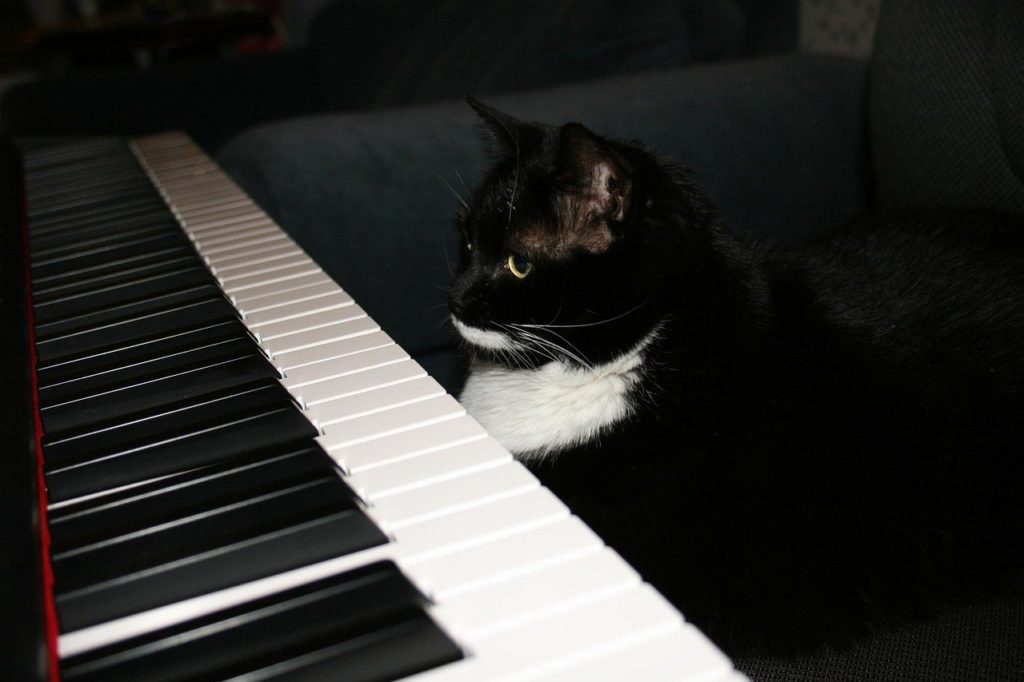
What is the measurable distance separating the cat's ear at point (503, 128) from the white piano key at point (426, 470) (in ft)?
1.92

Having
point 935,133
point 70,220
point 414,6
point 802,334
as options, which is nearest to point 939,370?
point 802,334

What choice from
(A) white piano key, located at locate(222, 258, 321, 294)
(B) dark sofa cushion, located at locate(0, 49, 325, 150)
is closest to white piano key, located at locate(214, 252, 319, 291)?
(A) white piano key, located at locate(222, 258, 321, 294)

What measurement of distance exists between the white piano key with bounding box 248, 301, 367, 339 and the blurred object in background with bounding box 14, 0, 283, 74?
335cm

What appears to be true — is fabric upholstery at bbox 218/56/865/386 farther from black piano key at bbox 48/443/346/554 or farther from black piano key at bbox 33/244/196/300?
black piano key at bbox 48/443/346/554

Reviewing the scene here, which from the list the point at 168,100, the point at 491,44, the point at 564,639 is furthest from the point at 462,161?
the point at 168,100

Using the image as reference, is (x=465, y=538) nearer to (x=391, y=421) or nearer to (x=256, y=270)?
(x=391, y=421)

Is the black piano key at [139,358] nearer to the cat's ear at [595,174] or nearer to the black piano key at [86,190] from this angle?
the cat's ear at [595,174]

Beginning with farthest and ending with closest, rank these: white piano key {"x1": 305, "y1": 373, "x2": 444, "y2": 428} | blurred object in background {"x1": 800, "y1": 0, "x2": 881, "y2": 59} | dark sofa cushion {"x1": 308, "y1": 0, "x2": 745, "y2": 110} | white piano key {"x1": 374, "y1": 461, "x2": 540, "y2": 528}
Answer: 1. blurred object in background {"x1": 800, "y1": 0, "x2": 881, "y2": 59}
2. dark sofa cushion {"x1": 308, "y1": 0, "x2": 745, "y2": 110}
3. white piano key {"x1": 305, "y1": 373, "x2": 444, "y2": 428}
4. white piano key {"x1": 374, "y1": 461, "x2": 540, "y2": 528}

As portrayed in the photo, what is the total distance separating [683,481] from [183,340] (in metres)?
0.48

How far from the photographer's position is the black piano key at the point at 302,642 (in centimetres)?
36

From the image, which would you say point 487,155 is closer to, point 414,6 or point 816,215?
point 816,215

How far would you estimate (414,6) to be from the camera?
103 inches

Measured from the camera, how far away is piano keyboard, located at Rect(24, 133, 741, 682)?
1.21 feet

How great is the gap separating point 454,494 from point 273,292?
0.44 meters
